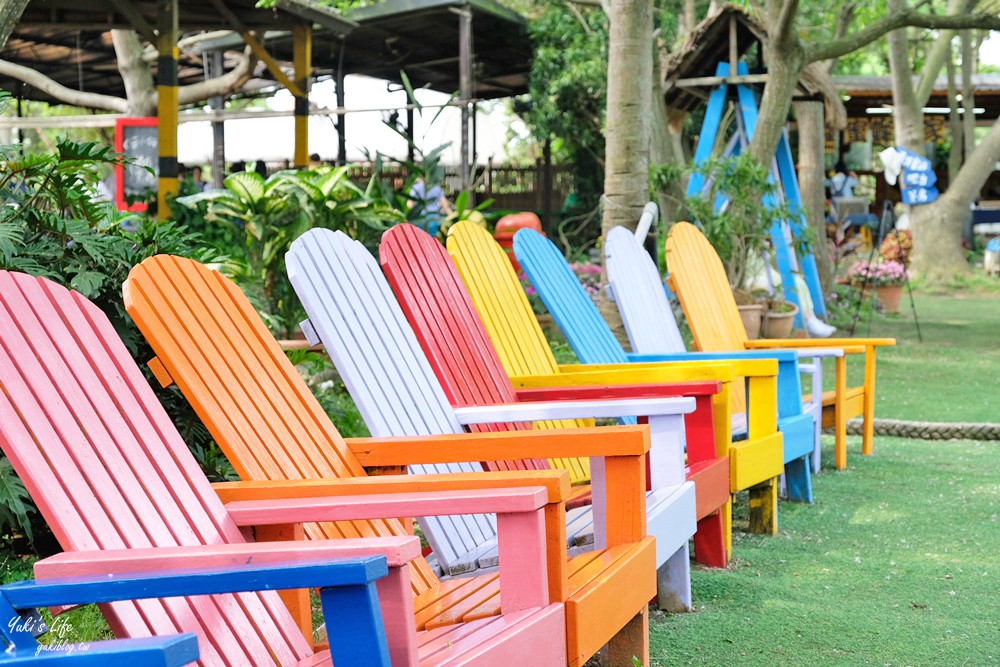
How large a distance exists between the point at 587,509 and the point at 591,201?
52.6ft

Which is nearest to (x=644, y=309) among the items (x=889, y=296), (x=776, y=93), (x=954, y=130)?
(x=776, y=93)

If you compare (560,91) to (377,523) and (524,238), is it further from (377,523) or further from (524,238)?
(377,523)

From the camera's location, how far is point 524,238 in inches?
197

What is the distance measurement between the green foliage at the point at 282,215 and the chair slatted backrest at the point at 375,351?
3366 mm

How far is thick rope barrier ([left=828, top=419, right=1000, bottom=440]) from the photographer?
679 centimetres

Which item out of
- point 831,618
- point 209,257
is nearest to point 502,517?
point 831,618

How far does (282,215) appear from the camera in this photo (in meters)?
7.03

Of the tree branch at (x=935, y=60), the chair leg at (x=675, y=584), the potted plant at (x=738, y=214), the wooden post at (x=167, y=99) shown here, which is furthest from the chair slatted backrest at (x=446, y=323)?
the tree branch at (x=935, y=60)

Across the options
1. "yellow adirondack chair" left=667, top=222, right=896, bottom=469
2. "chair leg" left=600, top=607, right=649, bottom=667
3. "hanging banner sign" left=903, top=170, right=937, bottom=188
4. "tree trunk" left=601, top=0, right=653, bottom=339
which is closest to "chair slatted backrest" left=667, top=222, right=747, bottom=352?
"yellow adirondack chair" left=667, top=222, right=896, bottom=469

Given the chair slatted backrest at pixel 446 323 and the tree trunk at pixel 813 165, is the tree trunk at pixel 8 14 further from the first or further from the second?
the tree trunk at pixel 813 165

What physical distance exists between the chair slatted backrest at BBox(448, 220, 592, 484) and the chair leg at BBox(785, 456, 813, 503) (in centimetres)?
107

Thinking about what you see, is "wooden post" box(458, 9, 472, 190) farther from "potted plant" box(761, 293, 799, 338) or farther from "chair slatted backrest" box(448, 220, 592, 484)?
"chair slatted backrest" box(448, 220, 592, 484)

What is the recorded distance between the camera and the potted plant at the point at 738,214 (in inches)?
383

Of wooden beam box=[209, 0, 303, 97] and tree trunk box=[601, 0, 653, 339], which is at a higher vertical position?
wooden beam box=[209, 0, 303, 97]
